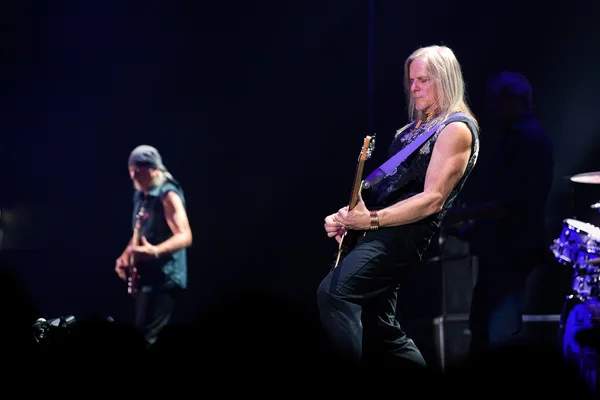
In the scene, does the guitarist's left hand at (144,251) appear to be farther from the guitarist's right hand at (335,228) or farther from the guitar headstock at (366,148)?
the guitar headstock at (366,148)

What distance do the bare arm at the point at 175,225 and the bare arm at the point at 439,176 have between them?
9.47ft

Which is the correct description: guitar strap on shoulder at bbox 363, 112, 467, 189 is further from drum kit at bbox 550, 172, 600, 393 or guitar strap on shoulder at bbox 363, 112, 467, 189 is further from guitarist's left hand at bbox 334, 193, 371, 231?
drum kit at bbox 550, 172, 600, 393

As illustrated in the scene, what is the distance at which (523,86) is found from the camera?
4.97 metres

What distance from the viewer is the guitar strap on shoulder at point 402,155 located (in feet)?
11.7


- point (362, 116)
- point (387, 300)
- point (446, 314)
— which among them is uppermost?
point (362, 116)

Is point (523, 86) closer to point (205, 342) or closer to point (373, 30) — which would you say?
point (373, 30)

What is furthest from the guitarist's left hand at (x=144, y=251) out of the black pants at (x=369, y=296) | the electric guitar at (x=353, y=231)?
the black pants at (x=369, y=296)

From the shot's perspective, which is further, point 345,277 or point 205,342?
point 345,277

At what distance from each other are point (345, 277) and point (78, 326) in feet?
4.66

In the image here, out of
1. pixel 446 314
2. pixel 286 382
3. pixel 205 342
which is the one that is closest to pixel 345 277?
pixel 205 342

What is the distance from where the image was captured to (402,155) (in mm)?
3666

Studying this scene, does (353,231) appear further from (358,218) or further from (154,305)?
(154,305)

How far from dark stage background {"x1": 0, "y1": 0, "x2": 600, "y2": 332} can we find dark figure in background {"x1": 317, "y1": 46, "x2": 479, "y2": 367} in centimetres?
243

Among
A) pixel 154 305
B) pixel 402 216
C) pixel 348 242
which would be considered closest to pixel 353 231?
pixel 348 242
